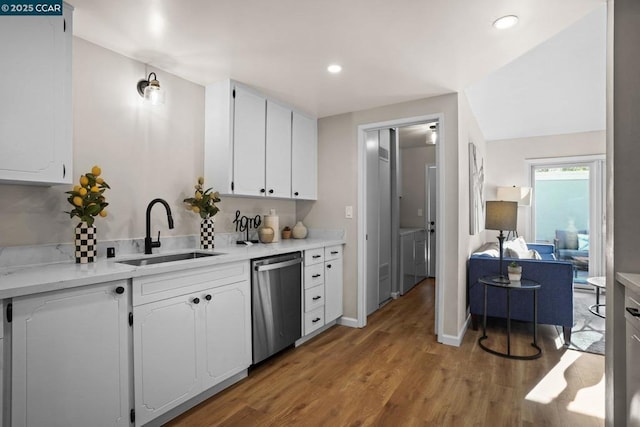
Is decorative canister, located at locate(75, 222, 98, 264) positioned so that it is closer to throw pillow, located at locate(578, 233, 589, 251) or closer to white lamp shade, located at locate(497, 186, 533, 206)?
white lamp shade, located at locate(497, 186, 533, 206)

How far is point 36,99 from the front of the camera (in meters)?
1.65

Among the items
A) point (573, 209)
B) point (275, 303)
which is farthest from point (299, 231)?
point (573, 209)

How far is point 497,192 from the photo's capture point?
5492 mm

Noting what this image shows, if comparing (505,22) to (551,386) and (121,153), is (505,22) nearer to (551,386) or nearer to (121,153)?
(551,386)

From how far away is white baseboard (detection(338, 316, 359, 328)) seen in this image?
353cm

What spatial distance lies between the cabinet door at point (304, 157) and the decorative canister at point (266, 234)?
0.45 meters

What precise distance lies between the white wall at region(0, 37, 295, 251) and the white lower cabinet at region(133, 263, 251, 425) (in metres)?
0.68

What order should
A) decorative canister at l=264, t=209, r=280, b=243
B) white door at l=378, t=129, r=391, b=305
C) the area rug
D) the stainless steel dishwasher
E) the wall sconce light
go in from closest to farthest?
the wall sconce light < the stainless steel dishwasher < the area rug < decorative canister at l=264, t=209, r=280, b=243 < white door at l=378, t=129, r=391, b=305

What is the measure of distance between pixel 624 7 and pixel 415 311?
10.7 feet

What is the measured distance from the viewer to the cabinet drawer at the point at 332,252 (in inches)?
130

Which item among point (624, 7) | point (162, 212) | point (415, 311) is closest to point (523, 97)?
point (624, 7)

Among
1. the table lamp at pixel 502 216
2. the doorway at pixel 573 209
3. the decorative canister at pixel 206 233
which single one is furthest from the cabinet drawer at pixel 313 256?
the doorway at pixel 573 209

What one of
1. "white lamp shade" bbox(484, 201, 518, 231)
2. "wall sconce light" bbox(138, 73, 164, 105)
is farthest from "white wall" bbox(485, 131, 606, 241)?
"wall sconce light" bbox(138, 73, 164, 105)

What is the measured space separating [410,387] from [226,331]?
4.33 ft
